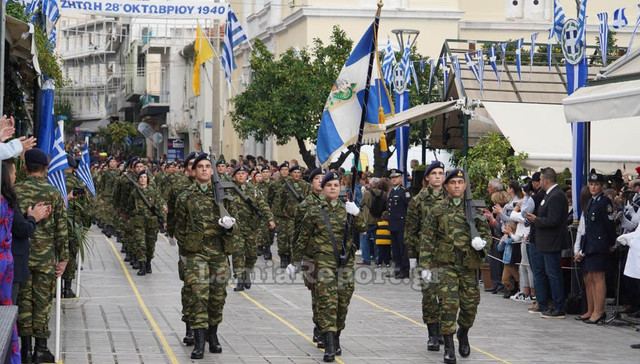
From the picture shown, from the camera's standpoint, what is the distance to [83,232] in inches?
688

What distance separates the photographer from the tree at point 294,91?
36.4m

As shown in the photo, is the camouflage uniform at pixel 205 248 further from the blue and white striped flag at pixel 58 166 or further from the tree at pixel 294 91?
the tree at pixel 294 91

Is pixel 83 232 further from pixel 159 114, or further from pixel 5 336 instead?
pixel 159 114

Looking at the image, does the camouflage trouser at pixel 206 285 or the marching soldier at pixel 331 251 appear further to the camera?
the marching soldier at pixel 331 251

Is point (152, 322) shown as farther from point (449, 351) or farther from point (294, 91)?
point (294, 91)

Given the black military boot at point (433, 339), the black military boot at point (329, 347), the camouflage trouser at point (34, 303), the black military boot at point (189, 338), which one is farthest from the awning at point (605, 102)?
the camouflage trouser at point (34, 303)

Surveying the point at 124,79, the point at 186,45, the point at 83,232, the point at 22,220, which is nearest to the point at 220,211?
the point at 22,220

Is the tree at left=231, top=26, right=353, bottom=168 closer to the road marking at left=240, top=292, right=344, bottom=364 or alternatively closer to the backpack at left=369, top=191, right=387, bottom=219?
the backpack at left=369, top=191, right=387, bottom=219

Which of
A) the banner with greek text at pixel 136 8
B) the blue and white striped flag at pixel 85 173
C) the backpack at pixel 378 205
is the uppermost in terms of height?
the banner with greek text at pixel 136 8

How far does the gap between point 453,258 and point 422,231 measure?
0.60m

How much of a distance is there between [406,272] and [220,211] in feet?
35.3

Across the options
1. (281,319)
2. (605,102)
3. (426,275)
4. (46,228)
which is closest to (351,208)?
(426,275)

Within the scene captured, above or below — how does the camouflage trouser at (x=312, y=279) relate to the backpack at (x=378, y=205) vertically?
below

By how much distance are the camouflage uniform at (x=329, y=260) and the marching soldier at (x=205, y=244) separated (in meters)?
0.85
